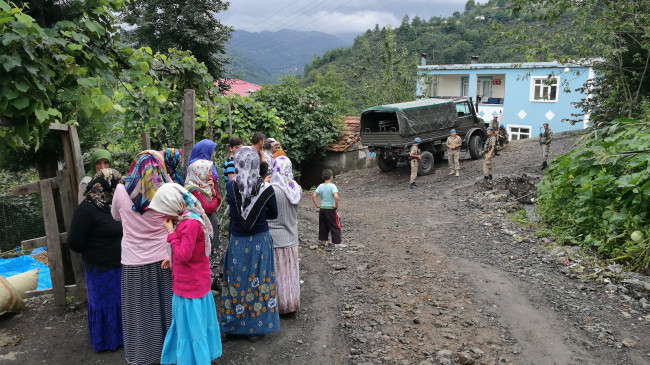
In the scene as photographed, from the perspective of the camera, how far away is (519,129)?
87.5 ft

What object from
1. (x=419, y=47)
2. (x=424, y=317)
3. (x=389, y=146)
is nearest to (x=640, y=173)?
(x=424, y=317)

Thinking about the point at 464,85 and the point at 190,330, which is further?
the point at 464,85

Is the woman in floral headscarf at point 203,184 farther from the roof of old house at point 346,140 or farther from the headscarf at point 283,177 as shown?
the roof of old house at point 346,140

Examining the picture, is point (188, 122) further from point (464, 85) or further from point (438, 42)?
point (438, 42)

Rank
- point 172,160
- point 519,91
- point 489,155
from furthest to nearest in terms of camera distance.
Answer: point 519,91, point 489,155, point 172,160

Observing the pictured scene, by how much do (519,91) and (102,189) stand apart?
26166 mm

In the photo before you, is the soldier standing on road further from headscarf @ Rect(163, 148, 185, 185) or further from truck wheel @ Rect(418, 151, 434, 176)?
headscarf @ Rect(163, 148, 185, 185)

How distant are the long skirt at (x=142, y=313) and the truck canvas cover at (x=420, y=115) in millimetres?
10605

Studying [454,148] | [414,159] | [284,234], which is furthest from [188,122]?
[454,148]

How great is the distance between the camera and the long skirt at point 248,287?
3.98 meters

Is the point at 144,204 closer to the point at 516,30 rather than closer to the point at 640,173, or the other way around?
the point at 640,173

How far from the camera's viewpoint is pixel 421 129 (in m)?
13.9

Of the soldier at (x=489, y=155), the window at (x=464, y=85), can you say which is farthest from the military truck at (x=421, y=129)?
the window at (x=464, y=85)

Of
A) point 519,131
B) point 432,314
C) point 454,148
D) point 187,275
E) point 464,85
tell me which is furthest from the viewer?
point 464,85
